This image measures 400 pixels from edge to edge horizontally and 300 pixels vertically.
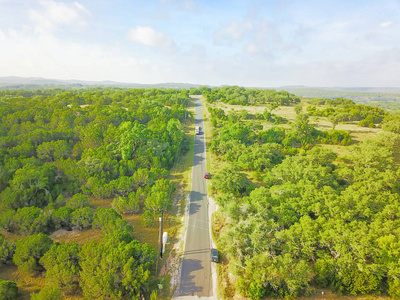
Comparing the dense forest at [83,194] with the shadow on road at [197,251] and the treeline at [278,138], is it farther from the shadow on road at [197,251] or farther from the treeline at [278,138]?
the treeline at [278,138]

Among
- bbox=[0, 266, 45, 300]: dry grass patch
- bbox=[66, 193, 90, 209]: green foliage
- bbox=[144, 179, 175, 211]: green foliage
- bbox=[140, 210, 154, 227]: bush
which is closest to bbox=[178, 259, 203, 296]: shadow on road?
bbox=[140, 210, 154, 227]: bush

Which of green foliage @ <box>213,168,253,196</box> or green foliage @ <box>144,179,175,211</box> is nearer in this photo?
green foliage @ <box>144,179,175,211</box>

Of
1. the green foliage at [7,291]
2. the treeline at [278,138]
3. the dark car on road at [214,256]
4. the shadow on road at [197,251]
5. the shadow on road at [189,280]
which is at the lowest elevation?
the shadow on road at [189,280]

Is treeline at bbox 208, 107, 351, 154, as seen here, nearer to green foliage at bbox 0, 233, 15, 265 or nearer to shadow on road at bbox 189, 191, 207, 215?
shadow on road at bbox 189, 191, 207, 215

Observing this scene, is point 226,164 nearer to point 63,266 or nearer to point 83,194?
point 83,194

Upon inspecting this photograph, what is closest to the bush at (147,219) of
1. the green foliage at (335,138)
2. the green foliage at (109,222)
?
the green foliage at (109,222)

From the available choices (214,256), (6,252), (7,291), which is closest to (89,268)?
(7,291)

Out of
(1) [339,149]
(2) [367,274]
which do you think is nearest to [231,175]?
(2) [367,274]
